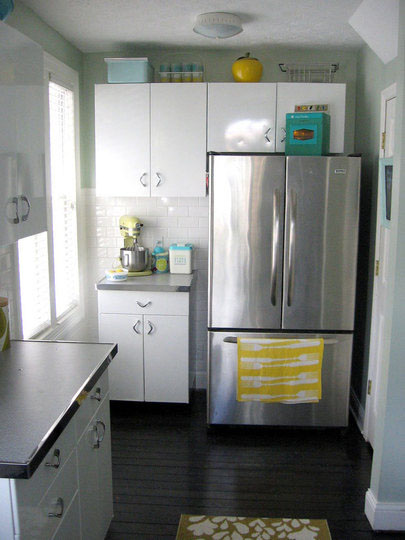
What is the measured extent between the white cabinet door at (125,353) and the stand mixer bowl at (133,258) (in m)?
0.40

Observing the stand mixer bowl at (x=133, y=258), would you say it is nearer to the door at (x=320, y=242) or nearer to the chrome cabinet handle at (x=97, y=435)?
the door at (x=320, y=242)

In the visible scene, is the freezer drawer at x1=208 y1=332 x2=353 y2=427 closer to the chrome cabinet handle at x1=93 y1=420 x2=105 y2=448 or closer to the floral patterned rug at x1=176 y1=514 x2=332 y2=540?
the floral patterned rug at x1=176 y1=514 x2=332 y2=540

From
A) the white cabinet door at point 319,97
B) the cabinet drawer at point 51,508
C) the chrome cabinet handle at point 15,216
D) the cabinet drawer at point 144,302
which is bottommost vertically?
the cabinet drawer at point 51,508

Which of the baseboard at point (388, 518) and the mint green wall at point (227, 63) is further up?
the mint green wall at point (227, 63)

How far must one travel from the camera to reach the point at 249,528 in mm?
2730

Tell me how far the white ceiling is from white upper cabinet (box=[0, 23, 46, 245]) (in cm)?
100

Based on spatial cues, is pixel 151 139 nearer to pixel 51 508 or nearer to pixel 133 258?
pixel 133 258

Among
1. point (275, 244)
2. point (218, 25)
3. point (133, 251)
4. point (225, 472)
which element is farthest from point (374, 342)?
point (218, 25)

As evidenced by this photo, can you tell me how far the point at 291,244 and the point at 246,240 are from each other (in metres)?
0.28

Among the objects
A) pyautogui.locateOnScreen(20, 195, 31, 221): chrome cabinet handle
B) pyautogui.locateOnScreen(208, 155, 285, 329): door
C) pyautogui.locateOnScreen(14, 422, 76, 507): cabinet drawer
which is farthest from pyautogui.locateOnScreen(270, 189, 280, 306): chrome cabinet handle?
pyautogui.locateOnScreen(14, 422, 76, 507): cabinet drawer

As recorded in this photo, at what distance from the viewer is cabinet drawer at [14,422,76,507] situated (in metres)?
1.61

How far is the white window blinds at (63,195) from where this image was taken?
3.68 meters

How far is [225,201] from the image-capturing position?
11.4ft

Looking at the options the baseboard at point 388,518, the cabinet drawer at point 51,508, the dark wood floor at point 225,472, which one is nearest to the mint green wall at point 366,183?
the dark wood floor at point 225,472
